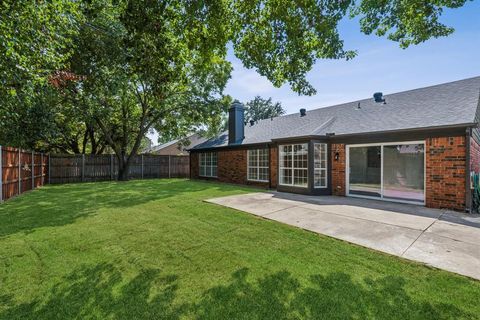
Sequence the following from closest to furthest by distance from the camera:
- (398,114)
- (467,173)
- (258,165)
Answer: (467,173), (398,114), (258,165)

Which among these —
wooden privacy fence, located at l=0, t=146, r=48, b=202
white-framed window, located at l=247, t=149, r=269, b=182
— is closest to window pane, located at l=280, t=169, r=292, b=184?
white-framed window, located at l=247, t=149, r=269, b=182

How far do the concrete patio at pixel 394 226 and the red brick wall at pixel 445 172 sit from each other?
0.55m

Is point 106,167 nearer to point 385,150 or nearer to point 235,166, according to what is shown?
point 235,166

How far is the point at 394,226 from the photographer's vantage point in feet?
17.4

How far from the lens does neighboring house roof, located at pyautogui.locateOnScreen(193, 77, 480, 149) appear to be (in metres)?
7.76

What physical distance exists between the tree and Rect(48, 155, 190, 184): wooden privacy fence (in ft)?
76.4

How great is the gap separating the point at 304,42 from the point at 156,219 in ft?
18.4

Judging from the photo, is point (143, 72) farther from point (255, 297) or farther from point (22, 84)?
point (255, 297)

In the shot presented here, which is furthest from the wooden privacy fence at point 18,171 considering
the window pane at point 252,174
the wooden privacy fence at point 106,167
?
the window pane at point 252,174

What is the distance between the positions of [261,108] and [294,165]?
32.7 m

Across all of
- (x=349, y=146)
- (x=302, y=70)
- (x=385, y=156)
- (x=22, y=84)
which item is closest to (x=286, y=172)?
(x=349, y=146)

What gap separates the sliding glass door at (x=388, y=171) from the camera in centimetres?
847

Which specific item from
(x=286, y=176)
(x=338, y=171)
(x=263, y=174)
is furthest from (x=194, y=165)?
(x=338, y=171)

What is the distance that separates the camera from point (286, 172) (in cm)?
1103
